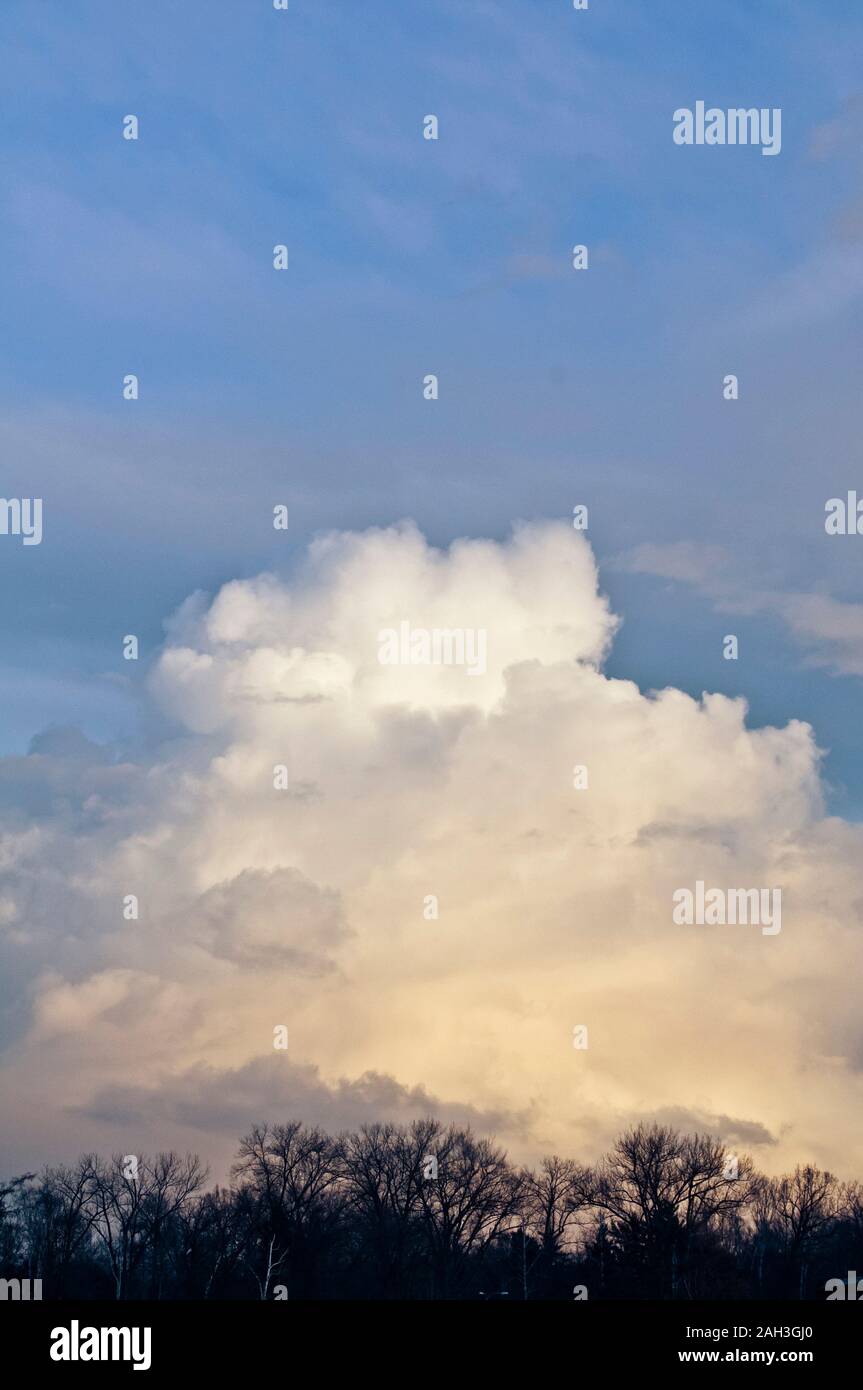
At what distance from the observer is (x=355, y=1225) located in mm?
142750

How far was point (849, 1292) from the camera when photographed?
12200cm

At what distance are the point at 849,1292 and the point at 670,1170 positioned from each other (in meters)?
25.7
